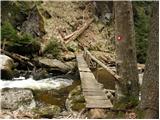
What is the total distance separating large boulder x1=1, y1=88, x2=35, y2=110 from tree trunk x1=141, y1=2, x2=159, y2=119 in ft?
12.3

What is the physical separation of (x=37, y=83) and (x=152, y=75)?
720cm

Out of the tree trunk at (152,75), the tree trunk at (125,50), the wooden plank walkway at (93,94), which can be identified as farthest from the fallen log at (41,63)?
the tree trunk at (152,75)

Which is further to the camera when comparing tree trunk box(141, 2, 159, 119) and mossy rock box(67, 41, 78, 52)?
mossy rock box(67, 41, 78, 52)

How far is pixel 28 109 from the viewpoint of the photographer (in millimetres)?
8078

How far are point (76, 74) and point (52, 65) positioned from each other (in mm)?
1169

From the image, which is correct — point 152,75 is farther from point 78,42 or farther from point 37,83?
point 78,42

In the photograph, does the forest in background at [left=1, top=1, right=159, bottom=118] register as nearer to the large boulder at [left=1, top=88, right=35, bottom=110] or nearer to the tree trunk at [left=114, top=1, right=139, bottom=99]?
the tree trunk at [left=114, top=1, right=139, bottom=99]

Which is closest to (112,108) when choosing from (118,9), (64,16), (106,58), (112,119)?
(112,119)

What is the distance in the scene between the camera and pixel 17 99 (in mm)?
8852

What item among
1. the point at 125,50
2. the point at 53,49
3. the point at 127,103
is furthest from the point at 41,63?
the point at 127,103

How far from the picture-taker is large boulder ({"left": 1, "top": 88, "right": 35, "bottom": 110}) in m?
8.26

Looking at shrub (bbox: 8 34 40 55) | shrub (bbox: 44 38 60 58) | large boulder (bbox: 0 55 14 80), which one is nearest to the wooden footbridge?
large boulder (bbox: 0 55 14 80)

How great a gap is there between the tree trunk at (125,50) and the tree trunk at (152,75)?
154 cm

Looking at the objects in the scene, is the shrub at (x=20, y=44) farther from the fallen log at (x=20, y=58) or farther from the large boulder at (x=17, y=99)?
the large boulder at (x=17, y=99)
